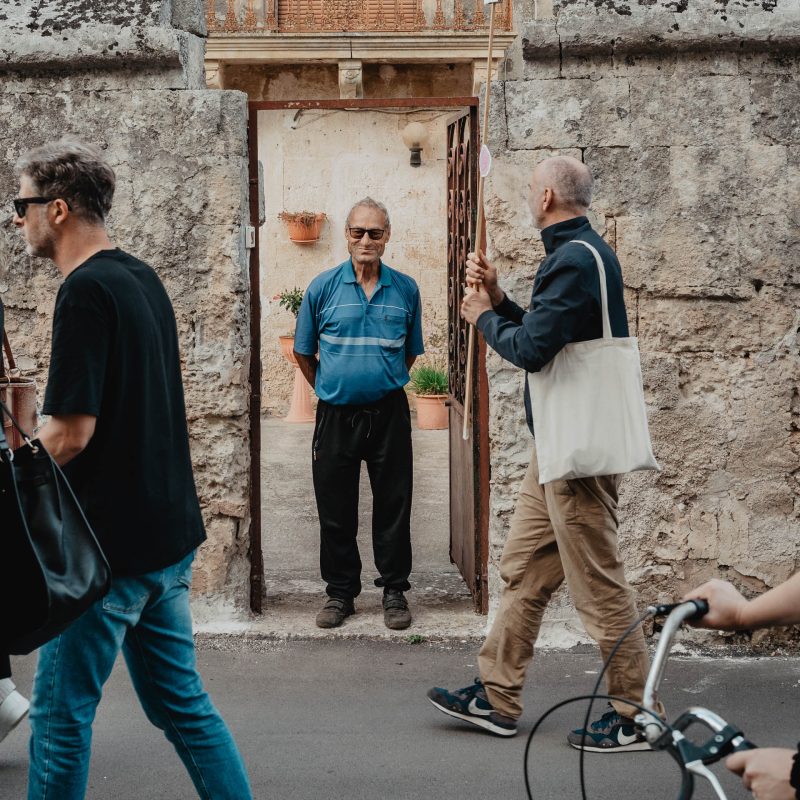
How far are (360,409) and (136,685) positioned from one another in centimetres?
243

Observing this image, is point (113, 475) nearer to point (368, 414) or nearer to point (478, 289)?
point (478, 289)

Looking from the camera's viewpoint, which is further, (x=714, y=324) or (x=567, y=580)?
(x=714, y=324)

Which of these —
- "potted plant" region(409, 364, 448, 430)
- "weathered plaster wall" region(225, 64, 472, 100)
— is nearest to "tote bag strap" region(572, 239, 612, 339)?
"potted plant" region(409, 364, 448, 430)

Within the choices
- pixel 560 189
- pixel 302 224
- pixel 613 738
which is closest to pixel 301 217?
pixel 302 224

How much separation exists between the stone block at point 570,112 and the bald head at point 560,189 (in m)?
0.94

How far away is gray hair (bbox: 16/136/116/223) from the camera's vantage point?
269 centimetres

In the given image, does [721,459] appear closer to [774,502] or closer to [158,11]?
[774,502]

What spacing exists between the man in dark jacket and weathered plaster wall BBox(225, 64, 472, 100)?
9.10 m

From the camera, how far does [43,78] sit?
15.7 feet

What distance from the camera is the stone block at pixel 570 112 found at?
464 cm

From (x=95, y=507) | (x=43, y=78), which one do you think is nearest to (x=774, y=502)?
(x=95, y=507)

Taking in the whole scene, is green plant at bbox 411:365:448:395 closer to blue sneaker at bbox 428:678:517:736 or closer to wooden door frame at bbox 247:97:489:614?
wooden door frame at bbox 247:97:489:614

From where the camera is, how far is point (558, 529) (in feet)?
12.1

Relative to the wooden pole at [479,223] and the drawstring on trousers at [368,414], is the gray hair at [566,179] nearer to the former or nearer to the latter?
the wooden pole at [479,223]
